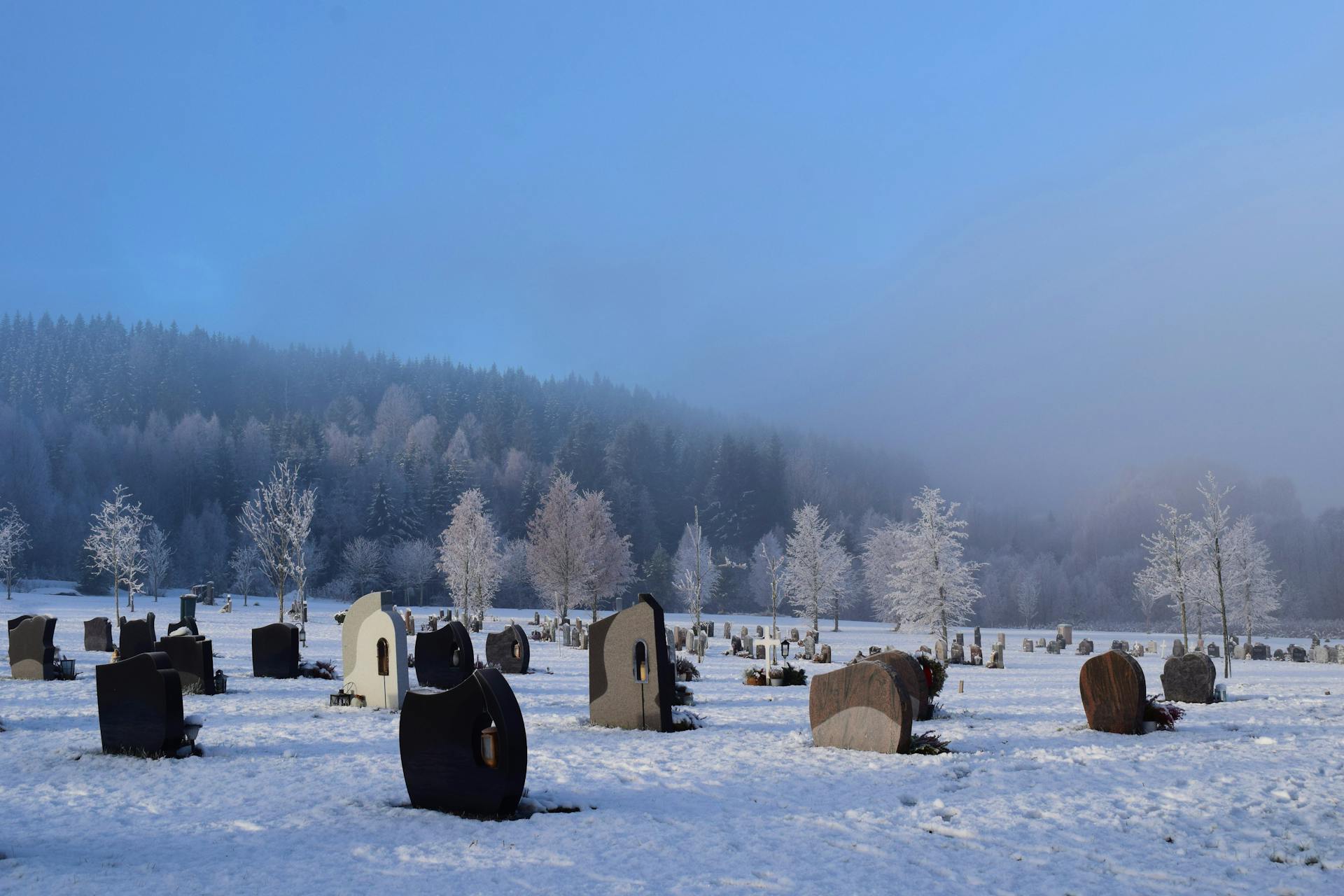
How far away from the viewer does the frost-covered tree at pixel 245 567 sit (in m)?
68.9

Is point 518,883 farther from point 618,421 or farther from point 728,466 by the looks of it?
point 618,421

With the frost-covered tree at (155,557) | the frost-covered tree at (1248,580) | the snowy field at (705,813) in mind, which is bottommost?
the frost-covered tree at (1248,580)

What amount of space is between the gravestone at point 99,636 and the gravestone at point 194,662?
34.1ft

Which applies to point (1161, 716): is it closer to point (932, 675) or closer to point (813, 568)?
point (932, 675)

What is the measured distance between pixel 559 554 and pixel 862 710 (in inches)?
1730

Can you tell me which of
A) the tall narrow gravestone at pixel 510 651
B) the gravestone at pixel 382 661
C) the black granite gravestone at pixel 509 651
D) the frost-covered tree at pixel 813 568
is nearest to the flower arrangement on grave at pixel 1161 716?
the gravestone at pixel 382 661

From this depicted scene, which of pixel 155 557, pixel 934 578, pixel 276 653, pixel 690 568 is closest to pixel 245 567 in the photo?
pixel 155 557

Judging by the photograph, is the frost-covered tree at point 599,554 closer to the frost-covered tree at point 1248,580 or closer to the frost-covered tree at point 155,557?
the frost-covered tree at point 155,557

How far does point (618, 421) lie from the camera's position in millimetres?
127750

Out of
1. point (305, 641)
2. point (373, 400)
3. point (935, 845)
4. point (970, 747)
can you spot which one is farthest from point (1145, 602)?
point (373, 400)

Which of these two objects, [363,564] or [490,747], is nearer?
[490,747]

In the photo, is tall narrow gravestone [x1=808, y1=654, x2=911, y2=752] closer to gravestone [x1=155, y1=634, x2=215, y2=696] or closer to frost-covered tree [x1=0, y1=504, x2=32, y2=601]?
gravestone [x1=155, y1=634, x2=215, y2=696]

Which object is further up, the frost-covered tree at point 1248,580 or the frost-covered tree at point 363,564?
the frost-covered tree at point 363,564

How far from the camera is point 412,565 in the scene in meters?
73.8
